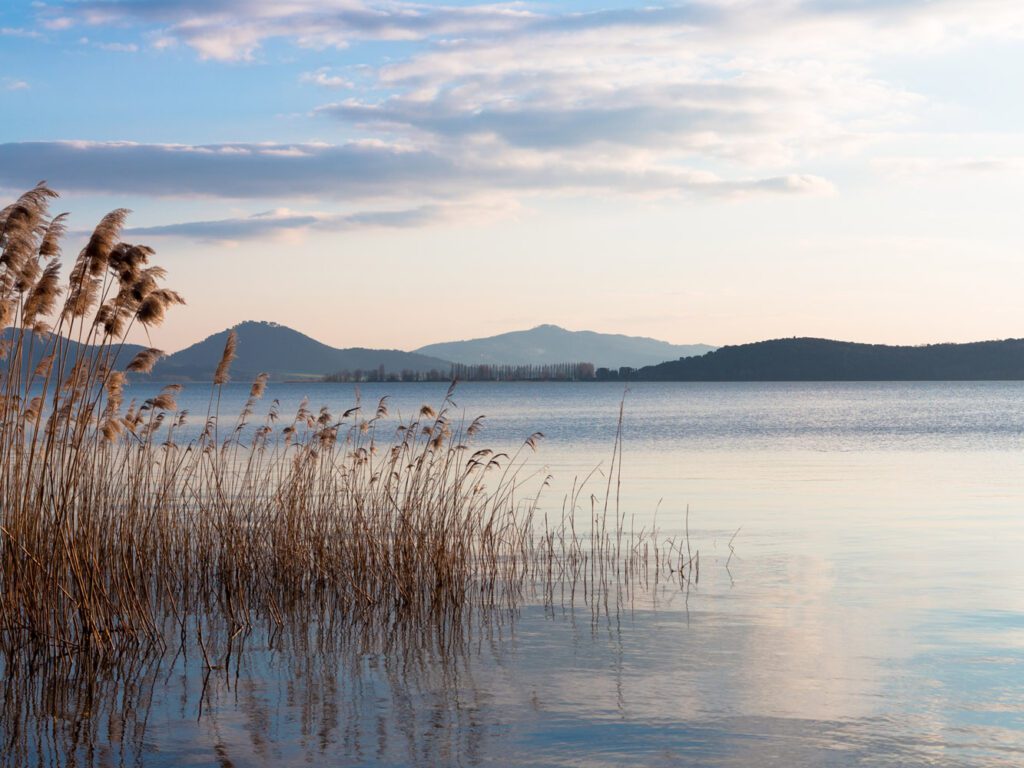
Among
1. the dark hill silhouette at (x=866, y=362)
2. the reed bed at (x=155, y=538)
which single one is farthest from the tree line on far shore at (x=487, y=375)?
the reed bed at (x=155, y=538)

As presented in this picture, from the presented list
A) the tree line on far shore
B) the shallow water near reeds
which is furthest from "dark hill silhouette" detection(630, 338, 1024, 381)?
the shallow water near reeds

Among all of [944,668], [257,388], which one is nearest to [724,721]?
[944,668]

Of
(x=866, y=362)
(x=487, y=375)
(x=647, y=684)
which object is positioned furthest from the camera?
(x=487, y=375)

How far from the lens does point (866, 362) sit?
144750 millimetres

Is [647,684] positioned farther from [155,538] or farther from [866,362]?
[866,362]

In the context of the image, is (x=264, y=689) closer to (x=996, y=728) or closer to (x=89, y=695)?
(x=89, y=695)

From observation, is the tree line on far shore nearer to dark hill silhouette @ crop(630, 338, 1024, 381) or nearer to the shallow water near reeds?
dark hill silhouette @ crop(630, 338, 1024, 381)

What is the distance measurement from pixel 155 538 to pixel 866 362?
469ft

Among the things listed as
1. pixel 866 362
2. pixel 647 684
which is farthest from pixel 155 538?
pixel 866 362

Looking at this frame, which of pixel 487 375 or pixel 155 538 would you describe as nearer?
pixel 155 538

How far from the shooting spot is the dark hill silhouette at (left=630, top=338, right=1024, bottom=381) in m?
140

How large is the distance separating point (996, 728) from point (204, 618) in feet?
22.6

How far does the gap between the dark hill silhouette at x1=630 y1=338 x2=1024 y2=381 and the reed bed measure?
13224cm

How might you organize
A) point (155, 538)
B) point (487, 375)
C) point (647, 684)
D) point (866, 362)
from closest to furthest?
point (647, 684), point (155, 538), point (866, 362), point (487, 375)
